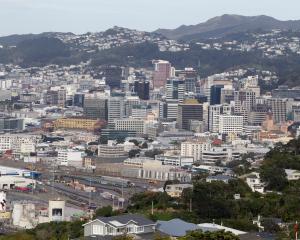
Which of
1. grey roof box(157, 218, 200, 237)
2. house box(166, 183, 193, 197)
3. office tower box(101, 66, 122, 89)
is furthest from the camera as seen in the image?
office tower box(101, 66, 122, 89)

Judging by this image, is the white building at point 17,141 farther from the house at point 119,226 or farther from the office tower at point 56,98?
the house at point 119,226

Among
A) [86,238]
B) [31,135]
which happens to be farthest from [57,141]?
[86,238]

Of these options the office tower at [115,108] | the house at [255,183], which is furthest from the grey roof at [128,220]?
the office tower at [115,108]

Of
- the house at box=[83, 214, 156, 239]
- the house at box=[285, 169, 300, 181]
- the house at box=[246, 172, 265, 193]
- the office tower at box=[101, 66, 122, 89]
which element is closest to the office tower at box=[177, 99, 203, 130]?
the office tower at box=[101, 66, 122, 89]

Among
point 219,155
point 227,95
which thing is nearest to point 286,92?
point 227,95

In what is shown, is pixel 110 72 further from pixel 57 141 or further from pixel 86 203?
A: pixel 86 203

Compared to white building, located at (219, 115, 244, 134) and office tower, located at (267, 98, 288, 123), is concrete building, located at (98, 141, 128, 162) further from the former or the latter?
office tower, located at (267, 98, 288, 123)
